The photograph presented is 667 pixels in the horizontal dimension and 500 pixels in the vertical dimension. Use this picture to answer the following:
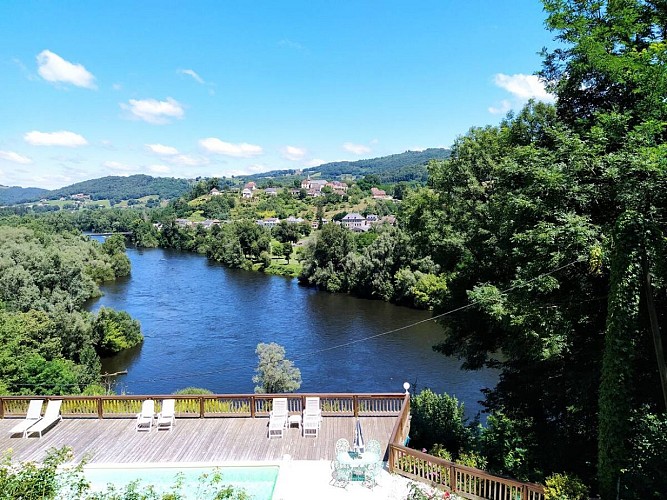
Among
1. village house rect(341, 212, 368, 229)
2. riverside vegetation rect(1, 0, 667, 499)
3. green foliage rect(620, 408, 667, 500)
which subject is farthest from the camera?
village house rect(341, 212, 368, 229)

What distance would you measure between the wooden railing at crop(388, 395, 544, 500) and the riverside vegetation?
0.72 m

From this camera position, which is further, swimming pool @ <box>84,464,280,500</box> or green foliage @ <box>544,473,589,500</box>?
swimming pool @ <box>84,464,280,500</box>

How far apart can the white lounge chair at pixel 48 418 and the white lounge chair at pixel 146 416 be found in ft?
6.27

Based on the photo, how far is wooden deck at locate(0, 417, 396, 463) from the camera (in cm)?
949

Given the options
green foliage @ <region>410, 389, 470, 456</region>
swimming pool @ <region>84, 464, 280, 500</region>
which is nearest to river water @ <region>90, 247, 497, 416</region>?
green foliage @ <region>410, 389, 470, 456</region>

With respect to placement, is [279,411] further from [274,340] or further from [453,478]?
[274,340]

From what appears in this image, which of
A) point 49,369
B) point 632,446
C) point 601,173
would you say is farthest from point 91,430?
point 601,173

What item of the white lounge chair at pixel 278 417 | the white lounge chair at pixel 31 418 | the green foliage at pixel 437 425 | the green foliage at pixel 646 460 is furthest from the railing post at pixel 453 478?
the white lounge chair at pixel 31 418

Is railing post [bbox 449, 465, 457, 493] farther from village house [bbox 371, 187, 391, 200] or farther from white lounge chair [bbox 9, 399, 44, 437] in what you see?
village house [bbox 371, 187, 391, 200]

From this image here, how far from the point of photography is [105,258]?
2108 inches

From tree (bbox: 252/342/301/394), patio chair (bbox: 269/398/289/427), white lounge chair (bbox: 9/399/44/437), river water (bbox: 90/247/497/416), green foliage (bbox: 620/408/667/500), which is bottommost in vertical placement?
river water (bbox: 90/247/497/416)

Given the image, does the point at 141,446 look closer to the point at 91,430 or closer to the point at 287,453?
the point at 91,430

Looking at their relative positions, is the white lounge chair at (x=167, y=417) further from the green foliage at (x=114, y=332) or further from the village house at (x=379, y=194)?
the village house at (x=379, y=194)

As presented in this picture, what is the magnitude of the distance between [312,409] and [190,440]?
8.67 ft
